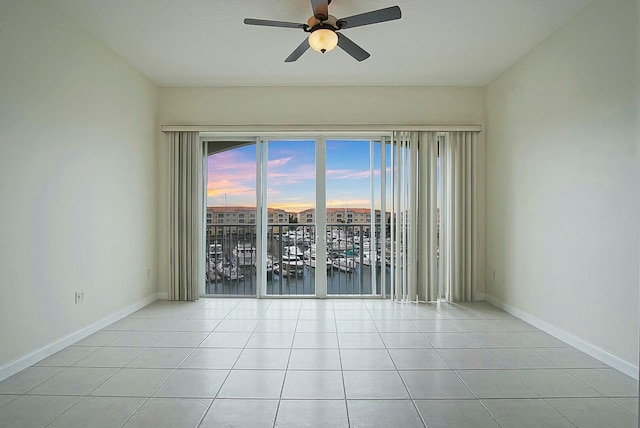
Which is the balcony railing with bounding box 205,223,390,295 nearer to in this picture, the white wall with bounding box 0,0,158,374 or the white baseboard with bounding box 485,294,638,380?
the white wall with bounding box 0,0,158,374

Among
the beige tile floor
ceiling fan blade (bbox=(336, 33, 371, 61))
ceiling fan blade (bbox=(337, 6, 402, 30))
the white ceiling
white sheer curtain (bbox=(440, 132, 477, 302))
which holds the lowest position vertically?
the beige tile floor

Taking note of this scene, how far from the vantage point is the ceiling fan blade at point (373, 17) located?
264 cm

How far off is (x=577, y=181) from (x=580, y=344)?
131cm

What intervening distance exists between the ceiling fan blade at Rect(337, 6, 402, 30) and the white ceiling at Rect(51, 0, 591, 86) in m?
0.32

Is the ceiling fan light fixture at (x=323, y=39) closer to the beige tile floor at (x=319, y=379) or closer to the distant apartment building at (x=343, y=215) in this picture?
the beige tile floor at (x=319, y=379)

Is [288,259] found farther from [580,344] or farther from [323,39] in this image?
[580,344]

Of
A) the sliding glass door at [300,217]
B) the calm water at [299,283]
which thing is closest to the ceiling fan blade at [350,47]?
the sliding glass door at [300,217]

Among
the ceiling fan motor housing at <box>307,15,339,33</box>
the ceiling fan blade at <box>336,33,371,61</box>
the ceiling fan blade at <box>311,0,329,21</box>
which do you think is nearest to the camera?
the ceiling fan blade at <box>311,0,329,21</box>

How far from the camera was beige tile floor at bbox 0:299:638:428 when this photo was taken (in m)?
2.10

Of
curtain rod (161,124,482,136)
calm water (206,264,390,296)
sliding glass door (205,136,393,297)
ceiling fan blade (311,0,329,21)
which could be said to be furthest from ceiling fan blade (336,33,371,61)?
calm water (206,264,390,296)

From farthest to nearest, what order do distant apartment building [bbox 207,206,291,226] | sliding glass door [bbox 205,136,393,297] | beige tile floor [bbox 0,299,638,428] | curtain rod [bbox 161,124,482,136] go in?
distant apartment building [bbox 207,206,291,226]
sliding glass door [bbox 205,136,393,297]
curtain rod [bbox 161,124,482,136]
beige tile floor [bbox 0,299,638,428]

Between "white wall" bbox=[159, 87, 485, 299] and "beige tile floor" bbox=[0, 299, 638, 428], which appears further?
"white wall" bbox=[159, 87, 485, 299]

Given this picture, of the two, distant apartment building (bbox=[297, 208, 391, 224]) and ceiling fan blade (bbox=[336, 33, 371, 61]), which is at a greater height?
ceiling fan blade (bbox=[336, 33, 371, 61])

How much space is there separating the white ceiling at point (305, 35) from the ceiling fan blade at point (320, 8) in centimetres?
33
